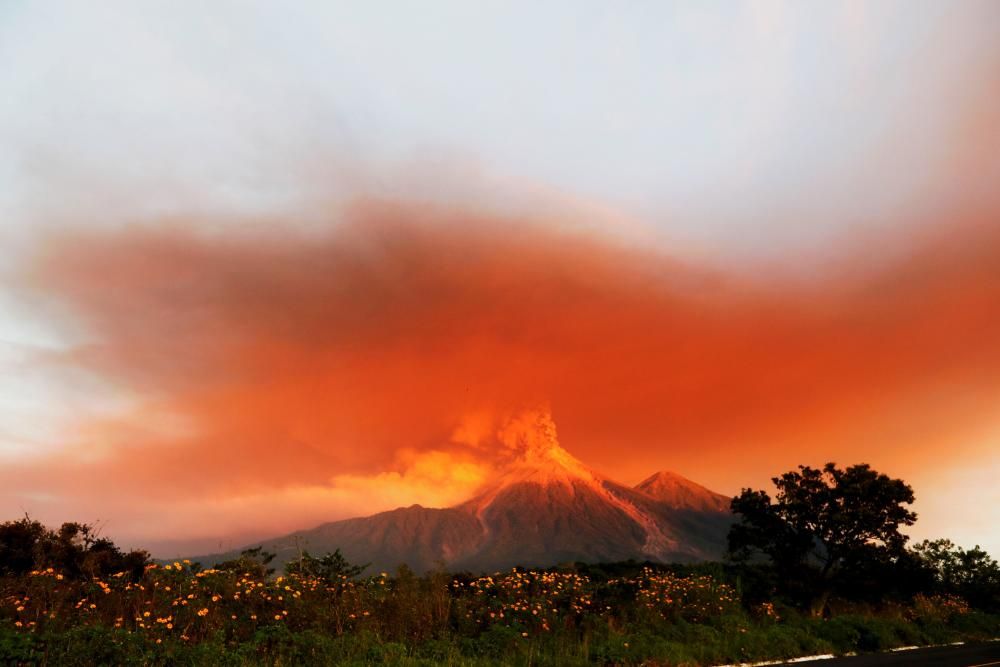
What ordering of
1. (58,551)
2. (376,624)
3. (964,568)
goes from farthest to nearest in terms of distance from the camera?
1. (964,568)
2. (58,551)
3. (376,624)

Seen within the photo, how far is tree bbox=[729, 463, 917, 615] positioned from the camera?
31516 millimetres

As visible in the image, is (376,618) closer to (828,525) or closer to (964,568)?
(828,525)

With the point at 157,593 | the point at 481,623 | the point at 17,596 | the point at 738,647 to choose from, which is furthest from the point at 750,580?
the point at 17,596

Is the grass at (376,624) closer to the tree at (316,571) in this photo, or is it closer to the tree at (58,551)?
the tree at (316,571)

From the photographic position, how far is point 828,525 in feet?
106

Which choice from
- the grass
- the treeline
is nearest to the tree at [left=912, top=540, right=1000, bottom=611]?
the treeline

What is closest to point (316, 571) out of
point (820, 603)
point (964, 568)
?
point (820, 603)

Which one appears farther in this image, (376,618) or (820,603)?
(820,603)

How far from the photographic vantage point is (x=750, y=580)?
33.4 m

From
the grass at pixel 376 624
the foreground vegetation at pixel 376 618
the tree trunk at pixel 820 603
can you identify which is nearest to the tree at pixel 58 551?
the foreground vegetation at pixel 376 618

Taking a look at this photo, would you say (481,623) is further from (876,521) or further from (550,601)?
(876,521)

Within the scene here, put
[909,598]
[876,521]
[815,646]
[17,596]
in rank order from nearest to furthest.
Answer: [17,596] < [815,646] < [876,521] < [909,598]

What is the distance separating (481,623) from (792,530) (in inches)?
959

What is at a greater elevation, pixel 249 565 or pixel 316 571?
pixel 249 565
